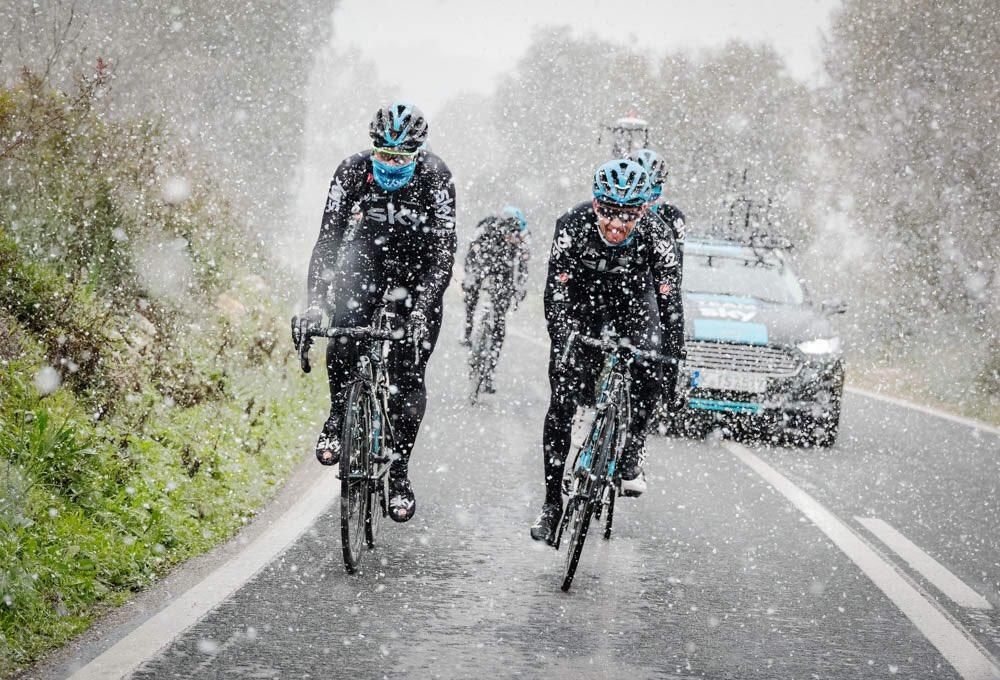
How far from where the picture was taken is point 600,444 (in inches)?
236

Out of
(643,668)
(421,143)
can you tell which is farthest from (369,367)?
(643,668)

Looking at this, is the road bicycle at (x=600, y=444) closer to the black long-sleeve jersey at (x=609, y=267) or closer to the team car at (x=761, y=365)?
the black long-sleeve jersey at (x=609, y=267)

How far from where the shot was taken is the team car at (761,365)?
436 inches

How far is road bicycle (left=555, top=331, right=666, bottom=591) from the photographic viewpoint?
5805 millimetres

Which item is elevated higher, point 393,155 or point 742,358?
point 393,155

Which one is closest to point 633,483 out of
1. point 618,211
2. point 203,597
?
point 618,211

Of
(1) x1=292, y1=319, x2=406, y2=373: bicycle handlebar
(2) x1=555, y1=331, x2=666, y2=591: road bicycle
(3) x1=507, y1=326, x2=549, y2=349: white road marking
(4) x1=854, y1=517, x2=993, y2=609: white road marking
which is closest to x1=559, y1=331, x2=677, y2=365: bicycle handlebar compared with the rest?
(2) x1=555, y1=331, x2=666, y2=591: road bicycle

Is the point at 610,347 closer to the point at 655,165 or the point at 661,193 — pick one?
the point at 661,193

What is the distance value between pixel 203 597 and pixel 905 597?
11.5 feet

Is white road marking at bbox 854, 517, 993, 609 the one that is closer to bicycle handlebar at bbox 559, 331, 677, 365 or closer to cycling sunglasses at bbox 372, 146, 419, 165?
bicycle handlebar at bbox 559, 331, 677, 365

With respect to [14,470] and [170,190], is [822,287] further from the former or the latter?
[14,470]

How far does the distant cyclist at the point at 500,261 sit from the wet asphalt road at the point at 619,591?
3673 millimetres

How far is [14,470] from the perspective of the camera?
5.72 meters

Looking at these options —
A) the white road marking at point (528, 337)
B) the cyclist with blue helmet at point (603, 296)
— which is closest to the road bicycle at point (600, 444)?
the cyclist with blue helmet at point (603, 296)
